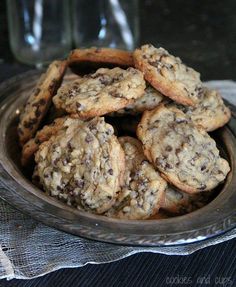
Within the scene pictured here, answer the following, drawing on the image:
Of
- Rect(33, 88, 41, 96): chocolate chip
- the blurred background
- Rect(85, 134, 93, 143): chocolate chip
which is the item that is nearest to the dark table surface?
the blurred background

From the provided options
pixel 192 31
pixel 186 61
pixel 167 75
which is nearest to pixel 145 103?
pixel 167 75

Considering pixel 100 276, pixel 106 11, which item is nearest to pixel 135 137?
pixel 100 276

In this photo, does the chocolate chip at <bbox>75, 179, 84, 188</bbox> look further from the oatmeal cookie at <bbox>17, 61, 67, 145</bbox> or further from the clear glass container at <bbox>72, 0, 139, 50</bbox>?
the clear glass container at <bbox>72, 0, 139, 50</bbox>

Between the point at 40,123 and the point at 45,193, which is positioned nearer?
the point at 45,193

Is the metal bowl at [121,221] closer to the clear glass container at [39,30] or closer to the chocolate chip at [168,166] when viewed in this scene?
the chocolate chip at [168,166]

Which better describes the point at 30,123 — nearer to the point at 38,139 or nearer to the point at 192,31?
the point at 38,139

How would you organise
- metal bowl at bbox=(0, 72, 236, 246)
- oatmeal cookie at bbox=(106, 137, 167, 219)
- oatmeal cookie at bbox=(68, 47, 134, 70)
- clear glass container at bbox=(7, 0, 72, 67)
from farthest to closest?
clear glass container at bbox=(7, 0, 72, 67) → oatmeal cookie at bbox=(68, 47, 134, 70) → oatmeal cookie at bbox=(106, 137, 167, 219) → metal bowl at bbox=(0, 72, 236, 246)

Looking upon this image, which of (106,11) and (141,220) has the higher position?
(141,220)

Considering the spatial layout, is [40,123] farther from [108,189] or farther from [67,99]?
[108,189]
